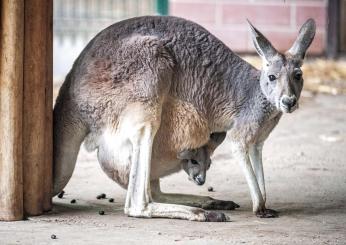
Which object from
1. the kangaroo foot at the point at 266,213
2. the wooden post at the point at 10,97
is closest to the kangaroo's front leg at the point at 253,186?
the kangaroo foot at the point at 266,213

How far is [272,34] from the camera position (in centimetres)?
1184

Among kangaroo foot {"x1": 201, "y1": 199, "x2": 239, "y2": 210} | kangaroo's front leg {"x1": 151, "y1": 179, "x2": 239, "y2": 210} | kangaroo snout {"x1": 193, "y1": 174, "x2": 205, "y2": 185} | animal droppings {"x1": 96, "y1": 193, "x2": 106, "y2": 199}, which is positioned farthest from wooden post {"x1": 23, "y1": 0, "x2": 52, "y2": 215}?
kangaroo foot {"x1": 201, "y1": 199, "x2": 239, "y2": 210}

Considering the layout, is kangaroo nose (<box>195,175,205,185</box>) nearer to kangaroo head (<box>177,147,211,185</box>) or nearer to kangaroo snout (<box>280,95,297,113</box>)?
kangaroo head (<box>177,147,211,185</box>)

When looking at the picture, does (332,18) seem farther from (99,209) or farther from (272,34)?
(99,209)

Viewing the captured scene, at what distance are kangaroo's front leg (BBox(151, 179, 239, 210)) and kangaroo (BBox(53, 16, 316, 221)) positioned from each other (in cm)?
1

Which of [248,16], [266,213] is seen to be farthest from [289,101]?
[248,16]

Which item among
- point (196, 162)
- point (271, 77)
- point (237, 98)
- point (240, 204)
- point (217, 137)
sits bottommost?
point (240, 204)

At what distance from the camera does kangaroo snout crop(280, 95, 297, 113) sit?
205 inches

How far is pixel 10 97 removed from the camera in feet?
16.9

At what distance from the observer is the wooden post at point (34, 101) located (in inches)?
207

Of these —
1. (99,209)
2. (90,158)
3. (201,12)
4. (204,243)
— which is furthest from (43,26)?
(201,12)

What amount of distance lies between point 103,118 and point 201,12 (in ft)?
21.3

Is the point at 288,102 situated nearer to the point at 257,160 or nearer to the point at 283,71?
the point at 283,71

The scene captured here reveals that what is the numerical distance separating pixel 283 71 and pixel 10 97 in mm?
1544
